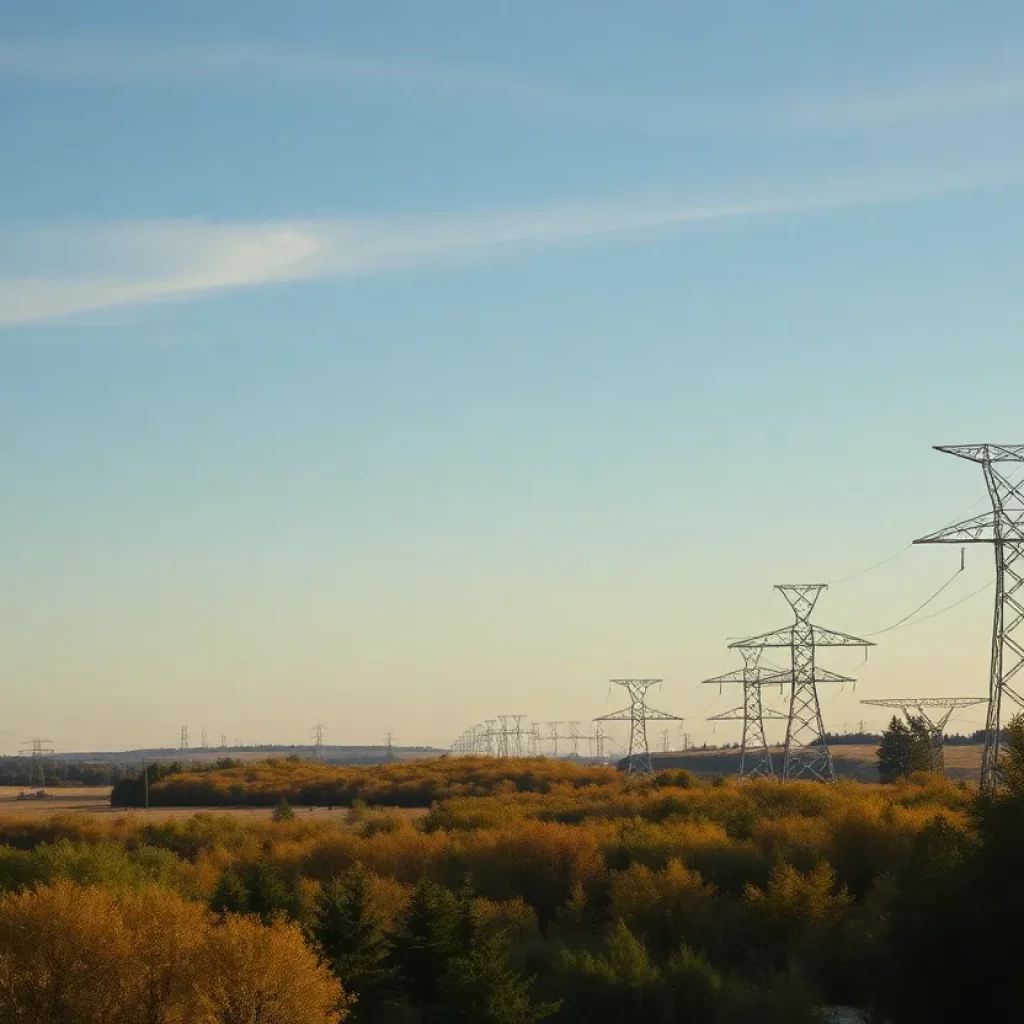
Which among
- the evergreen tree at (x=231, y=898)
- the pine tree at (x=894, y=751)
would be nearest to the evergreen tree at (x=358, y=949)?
the evergreen tree at (x=231, y=898)

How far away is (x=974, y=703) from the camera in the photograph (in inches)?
4909

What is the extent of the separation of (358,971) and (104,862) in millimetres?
28504

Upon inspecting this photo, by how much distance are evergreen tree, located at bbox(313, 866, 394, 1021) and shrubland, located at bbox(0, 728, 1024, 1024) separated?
0.09 m

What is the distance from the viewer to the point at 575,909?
7300 centimetres

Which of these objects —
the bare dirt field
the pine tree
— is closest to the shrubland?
the bare dirt field

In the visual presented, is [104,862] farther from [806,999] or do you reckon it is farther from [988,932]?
[988,932]

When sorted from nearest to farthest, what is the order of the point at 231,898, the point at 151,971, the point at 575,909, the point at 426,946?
the point at 151,971
the point at 426,946
the point at 231,898
the point at 575,909

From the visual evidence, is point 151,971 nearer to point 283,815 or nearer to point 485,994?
point 485,994

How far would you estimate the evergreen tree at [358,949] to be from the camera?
55.9 m

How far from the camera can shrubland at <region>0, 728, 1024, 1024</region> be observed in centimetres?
4903

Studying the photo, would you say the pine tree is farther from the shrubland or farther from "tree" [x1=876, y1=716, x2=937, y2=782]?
the shrubland

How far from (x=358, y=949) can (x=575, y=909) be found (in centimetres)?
1804

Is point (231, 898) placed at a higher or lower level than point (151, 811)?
higher

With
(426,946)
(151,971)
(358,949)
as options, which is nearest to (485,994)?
(426,946)
